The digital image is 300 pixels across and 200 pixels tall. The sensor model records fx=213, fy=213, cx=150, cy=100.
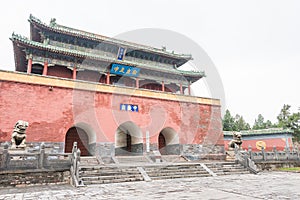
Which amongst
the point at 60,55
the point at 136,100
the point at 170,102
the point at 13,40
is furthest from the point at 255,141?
the point at 13,40

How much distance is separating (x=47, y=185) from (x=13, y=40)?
8.82 m

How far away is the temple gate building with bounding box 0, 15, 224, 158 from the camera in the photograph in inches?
429

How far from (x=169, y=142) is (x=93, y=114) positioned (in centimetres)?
607

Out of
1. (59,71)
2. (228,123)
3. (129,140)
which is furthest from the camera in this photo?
(228,123)

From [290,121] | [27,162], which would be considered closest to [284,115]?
[290,121]

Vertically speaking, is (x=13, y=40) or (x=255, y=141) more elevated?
(x=13, y=40)

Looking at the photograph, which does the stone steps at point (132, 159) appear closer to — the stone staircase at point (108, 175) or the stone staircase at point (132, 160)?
the stone staircase at point (132, 160)

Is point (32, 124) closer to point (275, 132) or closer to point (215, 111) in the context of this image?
point (215, 111)

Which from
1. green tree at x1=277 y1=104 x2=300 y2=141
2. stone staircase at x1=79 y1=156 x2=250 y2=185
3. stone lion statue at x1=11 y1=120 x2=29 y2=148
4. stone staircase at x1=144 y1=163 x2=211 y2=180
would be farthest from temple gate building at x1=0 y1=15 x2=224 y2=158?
green tree at x1=277 y1=104 x2=300 y2=141

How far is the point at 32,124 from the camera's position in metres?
10.5

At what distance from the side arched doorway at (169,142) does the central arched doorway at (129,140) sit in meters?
2.22

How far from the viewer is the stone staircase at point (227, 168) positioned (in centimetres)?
898

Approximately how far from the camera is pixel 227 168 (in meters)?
9.45

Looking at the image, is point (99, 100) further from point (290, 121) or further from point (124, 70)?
point (290, 121)
